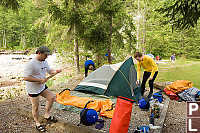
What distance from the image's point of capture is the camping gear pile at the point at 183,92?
482 cm

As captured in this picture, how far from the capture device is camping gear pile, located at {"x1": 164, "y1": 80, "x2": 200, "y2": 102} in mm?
4816

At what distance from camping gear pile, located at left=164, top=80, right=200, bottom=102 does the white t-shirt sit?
408 cm

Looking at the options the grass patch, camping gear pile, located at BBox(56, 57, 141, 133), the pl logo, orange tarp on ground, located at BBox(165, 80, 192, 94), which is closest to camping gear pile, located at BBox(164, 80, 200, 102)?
orange tarp on ground, located at BBox(165, 80, 192, 94)

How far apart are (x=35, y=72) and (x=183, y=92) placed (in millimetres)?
4459

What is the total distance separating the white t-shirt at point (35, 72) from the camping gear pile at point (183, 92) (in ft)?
13.4

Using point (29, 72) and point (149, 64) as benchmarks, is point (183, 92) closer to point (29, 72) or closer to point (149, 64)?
point (149, 64)

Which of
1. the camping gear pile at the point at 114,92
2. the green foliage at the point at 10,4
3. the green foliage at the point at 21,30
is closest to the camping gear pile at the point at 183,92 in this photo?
the camping gear pile at the point at 114,92

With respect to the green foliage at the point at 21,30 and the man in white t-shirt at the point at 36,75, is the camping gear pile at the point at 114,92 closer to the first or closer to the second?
the man in white t-shirt at the point at 36,75

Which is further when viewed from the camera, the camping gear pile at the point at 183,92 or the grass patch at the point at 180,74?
the grass patch at the point at 180,74

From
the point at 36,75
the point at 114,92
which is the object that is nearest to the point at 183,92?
the point at 114,92

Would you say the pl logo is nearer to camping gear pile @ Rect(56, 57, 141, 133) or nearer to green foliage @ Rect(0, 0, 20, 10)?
camping gear pile @ Rect(56, 57, 141, 133)

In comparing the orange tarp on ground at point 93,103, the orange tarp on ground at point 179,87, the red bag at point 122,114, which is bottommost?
the orange tarp on ground at point 93,103

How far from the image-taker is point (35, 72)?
269cm

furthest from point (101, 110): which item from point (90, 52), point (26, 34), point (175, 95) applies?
point (26, 34)
